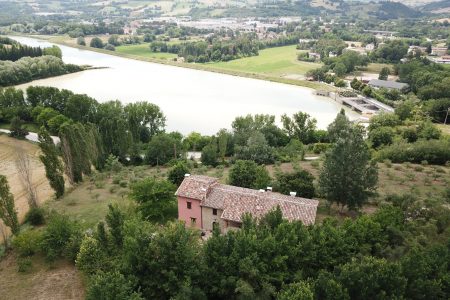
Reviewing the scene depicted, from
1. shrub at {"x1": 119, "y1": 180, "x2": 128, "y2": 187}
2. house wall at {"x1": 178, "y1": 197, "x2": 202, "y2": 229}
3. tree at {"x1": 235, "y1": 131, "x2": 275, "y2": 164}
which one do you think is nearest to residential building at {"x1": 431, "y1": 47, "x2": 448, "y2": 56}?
tree at {"x1": 235, "y1": 131, "x2": 275, "y2": 164}

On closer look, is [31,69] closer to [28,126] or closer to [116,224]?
[28,126]

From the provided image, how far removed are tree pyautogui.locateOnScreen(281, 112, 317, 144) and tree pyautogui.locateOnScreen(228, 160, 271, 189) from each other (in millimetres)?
21815

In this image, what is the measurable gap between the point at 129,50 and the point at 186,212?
361 ft

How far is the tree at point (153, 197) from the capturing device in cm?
2625

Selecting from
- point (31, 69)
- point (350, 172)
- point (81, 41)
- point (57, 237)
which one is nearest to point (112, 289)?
point (57, 237)

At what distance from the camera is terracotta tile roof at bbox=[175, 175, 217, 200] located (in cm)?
2570

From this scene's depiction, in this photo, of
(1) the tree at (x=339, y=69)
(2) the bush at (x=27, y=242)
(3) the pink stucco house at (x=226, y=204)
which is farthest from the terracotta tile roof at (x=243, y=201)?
(1) the tree at (x=339, y=69)

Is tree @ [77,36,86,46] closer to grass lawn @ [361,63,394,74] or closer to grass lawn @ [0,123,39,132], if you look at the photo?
grass lawn @ [0,123,39,132]

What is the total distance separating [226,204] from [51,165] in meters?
15.0

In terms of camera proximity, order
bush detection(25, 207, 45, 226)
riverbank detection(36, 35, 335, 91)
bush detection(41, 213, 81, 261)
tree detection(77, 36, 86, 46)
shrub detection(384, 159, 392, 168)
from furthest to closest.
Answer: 1. tree detection(77, 36, 86, 46)
2. riverbank detection(36, 35, 335, 91)
3. shrub detection(384, 159, 392, 168)
4. bush detection(25, 207, 45, 226)
5. bush detection(41, 213, 81, 261)

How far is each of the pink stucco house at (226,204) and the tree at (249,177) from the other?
305 cm

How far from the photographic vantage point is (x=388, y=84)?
80812mm

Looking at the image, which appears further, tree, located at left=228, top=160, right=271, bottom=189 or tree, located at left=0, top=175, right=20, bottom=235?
tree, located at left=228, top=160, right=271, bottom=189

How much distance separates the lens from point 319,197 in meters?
29.2
